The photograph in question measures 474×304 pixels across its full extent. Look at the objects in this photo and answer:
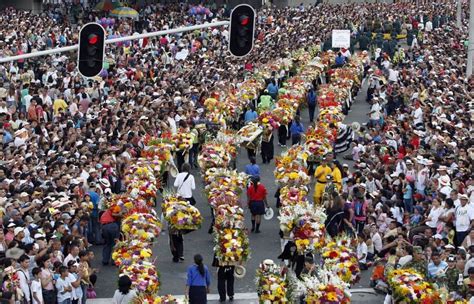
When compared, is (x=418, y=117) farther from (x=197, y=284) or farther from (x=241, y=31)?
(x=197, y=284)

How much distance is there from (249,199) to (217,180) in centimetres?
94

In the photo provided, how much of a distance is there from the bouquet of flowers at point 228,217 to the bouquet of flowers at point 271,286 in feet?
8.66

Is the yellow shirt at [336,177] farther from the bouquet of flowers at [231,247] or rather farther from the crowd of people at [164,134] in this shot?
the bouquet of flowers at [231,247]

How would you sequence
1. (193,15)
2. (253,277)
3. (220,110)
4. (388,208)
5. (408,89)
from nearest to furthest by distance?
(253,277) → (388,208) → (220,110) → (408,89) → (193,15)

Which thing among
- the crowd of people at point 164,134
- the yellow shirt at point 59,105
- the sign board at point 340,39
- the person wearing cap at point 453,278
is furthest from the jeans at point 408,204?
the sign board at point 340,39

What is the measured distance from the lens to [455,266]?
19344mm

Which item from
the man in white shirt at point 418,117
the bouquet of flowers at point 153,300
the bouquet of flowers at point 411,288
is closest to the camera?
the bouquet of flowers at point 153,300

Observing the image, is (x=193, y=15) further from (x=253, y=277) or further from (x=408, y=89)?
(x=253, y=277)

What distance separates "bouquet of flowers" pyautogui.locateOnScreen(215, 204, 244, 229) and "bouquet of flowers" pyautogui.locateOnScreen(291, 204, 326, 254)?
3.06 feet

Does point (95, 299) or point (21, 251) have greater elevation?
point (21, 251)

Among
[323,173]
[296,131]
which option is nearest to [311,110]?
[296,131]

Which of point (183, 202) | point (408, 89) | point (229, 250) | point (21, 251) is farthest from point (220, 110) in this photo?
point (21, 251)

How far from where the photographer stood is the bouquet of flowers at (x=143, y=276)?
18797 mm

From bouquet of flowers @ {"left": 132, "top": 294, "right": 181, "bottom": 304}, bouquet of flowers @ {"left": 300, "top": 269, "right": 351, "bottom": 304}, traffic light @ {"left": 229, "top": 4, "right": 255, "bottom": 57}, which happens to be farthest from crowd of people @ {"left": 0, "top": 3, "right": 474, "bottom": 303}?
traffic light @ {"left": 229, "top": 4, "right": 255, "bottom": 57}
